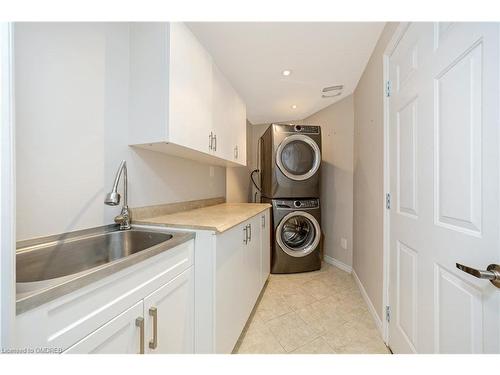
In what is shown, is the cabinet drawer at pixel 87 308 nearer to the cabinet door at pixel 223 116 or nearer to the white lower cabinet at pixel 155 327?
the white lower cabinet at pixel 155 327

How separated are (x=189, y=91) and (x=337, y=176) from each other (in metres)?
2.21

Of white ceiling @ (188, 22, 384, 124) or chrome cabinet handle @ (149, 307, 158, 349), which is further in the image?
white ceiling @ (188, 22, 384, 124)

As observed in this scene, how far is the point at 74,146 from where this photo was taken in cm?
103

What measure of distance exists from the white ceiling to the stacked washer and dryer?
519 millimetres

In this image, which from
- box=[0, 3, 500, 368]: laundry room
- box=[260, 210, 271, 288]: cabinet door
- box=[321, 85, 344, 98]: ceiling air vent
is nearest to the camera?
box=[0, 3, 500, 368]: laundry room

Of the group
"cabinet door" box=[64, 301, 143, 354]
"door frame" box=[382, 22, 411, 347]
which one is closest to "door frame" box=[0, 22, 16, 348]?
"cabinet door" box=[64, 301, 143, 354]

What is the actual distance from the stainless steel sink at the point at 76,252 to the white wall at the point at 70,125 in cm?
8

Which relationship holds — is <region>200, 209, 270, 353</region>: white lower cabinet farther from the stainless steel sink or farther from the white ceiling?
the white ceiling

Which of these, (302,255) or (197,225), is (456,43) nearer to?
(197,225)

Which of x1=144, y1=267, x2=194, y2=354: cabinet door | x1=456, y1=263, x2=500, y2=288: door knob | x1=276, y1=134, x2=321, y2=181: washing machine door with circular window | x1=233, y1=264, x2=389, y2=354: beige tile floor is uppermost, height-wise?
x1=276, y1=134, x2=321, y2=181: washing machine door with circular window

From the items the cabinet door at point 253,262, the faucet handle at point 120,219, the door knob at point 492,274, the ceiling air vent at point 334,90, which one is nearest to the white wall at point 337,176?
the ceiling air vent at point 334,90

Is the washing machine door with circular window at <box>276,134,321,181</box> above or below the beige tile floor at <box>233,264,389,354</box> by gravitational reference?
above

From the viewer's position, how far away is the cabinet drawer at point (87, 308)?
47cm

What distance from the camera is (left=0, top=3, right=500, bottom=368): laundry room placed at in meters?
0.61
